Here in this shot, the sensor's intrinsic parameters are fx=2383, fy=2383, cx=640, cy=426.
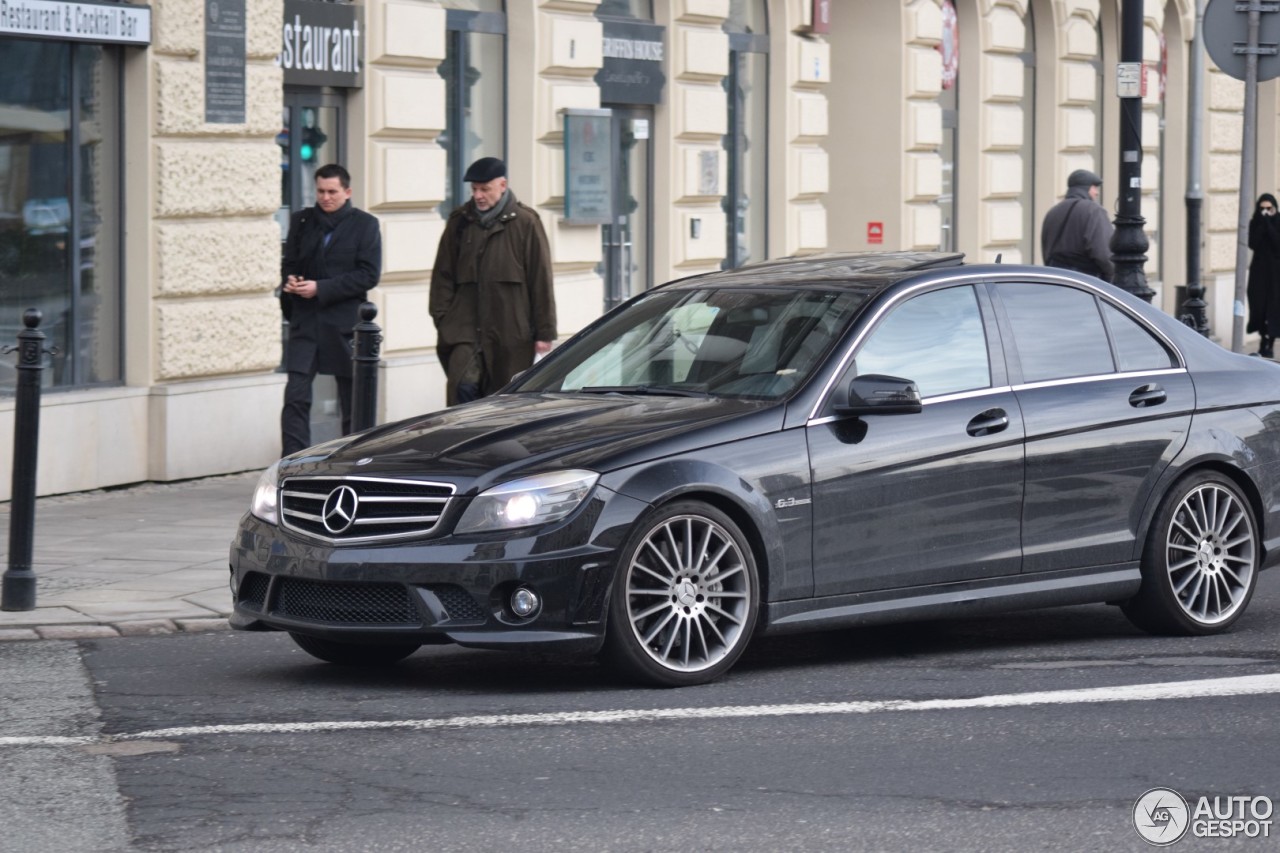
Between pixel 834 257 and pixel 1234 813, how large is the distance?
144 inches

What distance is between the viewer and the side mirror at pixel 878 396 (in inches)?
300

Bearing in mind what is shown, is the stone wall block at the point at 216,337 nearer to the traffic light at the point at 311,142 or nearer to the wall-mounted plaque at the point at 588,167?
the traffic light at the point at 311,142

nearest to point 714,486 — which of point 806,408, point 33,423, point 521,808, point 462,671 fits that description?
point 806,408

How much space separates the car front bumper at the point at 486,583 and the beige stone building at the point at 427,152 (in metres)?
5.84

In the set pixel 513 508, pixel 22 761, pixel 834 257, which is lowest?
pixel 22 761

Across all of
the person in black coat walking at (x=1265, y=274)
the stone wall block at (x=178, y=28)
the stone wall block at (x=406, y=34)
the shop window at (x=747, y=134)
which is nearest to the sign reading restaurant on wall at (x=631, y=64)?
the shop window at (x=747, y=134)

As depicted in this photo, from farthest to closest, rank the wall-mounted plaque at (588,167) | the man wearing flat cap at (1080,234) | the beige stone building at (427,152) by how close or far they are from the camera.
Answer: the man wearing flat cap at (1080,234) → the wall-mounted plaque at (588,167) → the beige stone building at (427,152)

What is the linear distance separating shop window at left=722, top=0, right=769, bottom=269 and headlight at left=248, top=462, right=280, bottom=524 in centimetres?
1304

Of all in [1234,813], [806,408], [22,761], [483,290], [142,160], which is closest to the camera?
[1234,813]

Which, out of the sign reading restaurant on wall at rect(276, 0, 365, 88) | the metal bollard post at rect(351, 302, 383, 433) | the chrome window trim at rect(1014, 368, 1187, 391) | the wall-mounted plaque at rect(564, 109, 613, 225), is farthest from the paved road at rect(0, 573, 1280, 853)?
the wall-mounted plaque at rect(564, 109, 613, 225)

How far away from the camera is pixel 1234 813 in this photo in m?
5.67

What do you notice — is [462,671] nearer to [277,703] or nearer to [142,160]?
[277,703]

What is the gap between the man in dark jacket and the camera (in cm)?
1276

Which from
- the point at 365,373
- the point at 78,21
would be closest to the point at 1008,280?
the point at 365,373
